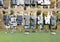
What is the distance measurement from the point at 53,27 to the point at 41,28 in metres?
0.14

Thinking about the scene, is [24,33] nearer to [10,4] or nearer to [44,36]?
[44,36]

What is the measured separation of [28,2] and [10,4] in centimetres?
22

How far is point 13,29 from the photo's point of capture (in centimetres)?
176

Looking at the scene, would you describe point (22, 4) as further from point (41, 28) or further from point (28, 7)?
point (41, 28)

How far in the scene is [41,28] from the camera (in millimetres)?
1751

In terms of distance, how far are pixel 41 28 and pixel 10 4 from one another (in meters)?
0.47

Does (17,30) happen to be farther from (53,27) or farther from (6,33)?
(53,27)

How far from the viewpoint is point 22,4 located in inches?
68.9

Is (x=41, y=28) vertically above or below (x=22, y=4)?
below

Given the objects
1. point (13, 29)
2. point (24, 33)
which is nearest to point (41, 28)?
point (24, 33)

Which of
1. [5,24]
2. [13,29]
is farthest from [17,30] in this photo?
[5,24]

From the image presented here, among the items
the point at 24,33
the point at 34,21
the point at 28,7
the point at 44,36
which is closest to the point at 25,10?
the point at 28,7

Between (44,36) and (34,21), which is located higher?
(34,21)


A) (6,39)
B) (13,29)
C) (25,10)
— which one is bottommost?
(6,39)
